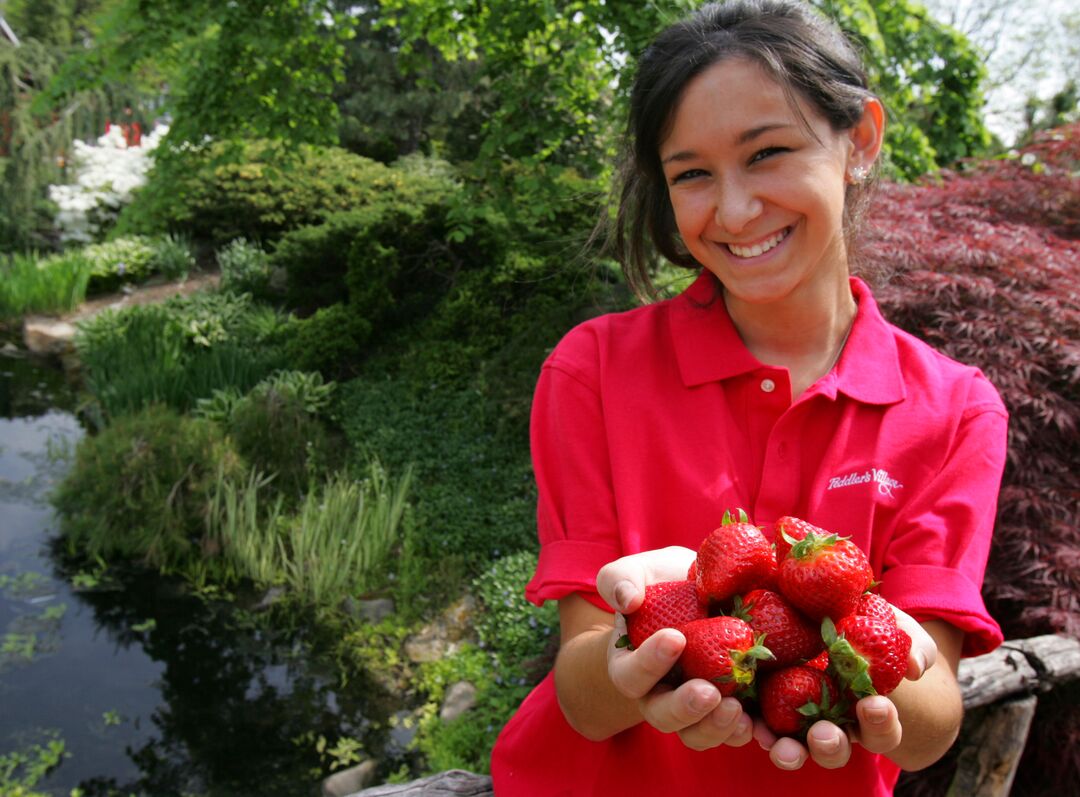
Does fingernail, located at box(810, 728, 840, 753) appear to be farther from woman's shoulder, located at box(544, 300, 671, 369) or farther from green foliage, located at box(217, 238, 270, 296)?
green foliage, located at box(217, 238, 270, 296)

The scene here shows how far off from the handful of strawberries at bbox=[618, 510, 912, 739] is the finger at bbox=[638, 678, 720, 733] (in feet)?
0.10

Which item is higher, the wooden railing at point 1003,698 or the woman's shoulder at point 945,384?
the woman's shoulder at point 945,384

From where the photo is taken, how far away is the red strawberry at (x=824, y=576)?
1.07m

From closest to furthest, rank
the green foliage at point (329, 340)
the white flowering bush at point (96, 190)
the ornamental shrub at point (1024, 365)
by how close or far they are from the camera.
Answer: the ornamental shrub at point (1024, 365)
the green foliage at point (329, 340)
the white flowering bush at point (96, 190)

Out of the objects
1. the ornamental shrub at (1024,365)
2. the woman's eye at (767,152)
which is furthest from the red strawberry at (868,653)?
the ornamental shrub at (1024,365)

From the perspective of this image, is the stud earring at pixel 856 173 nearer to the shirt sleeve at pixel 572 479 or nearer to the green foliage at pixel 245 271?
the shirt sleeve at pixel 572 479

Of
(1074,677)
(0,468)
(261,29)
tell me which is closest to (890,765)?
(1074,677)

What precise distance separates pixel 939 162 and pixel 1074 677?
4802mm

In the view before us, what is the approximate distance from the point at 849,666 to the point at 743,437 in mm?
472

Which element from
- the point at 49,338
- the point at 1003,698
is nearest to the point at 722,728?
the point at 1003,698

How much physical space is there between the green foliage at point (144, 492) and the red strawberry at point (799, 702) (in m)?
4.50

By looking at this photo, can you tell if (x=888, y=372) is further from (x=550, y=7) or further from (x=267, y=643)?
(x=267, y=643)

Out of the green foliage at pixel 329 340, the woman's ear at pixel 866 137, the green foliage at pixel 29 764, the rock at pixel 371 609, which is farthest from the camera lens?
the green foliage at pixel 329 340

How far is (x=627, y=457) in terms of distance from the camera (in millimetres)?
1359
